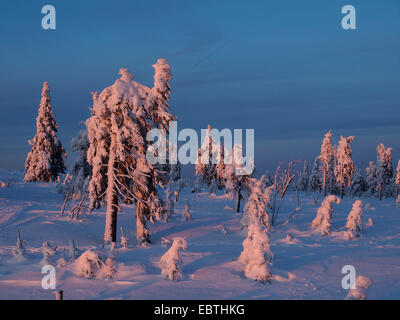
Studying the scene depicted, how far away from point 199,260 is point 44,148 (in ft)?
116

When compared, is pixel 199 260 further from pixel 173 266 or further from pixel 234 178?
pixel 234 178

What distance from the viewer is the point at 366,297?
38.6 feet

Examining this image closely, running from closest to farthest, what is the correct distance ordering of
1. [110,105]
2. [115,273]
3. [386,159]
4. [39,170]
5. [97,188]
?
[115,273]
[110,105]
[97,188]
[39,170]
[386,159]

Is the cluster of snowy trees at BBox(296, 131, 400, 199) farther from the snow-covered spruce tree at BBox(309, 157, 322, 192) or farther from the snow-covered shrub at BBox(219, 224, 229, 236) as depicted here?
the snow-covered shrub at BBox(219, 224, 229, 236)

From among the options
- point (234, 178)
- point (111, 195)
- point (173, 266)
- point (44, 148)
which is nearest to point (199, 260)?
point (173, 266)

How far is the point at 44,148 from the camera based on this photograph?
46000 millimetres

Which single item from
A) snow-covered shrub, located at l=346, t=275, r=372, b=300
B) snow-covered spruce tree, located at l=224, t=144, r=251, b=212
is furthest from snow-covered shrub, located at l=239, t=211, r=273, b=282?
snow-covered spruce tree, located at l=224, t=144, r=251, b=212

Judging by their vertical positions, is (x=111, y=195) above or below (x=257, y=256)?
above

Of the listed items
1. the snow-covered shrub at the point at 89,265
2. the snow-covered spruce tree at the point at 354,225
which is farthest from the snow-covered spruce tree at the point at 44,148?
the snow-covered shrub at the point at 89,265

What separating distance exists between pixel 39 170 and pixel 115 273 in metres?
35.5

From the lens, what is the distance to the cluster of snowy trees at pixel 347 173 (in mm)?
68688

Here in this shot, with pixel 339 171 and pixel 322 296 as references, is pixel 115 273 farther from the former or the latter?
pixel 339 171

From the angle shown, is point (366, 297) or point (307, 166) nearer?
point (366, 297)

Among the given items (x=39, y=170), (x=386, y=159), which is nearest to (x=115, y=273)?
(x=39, y=170)
